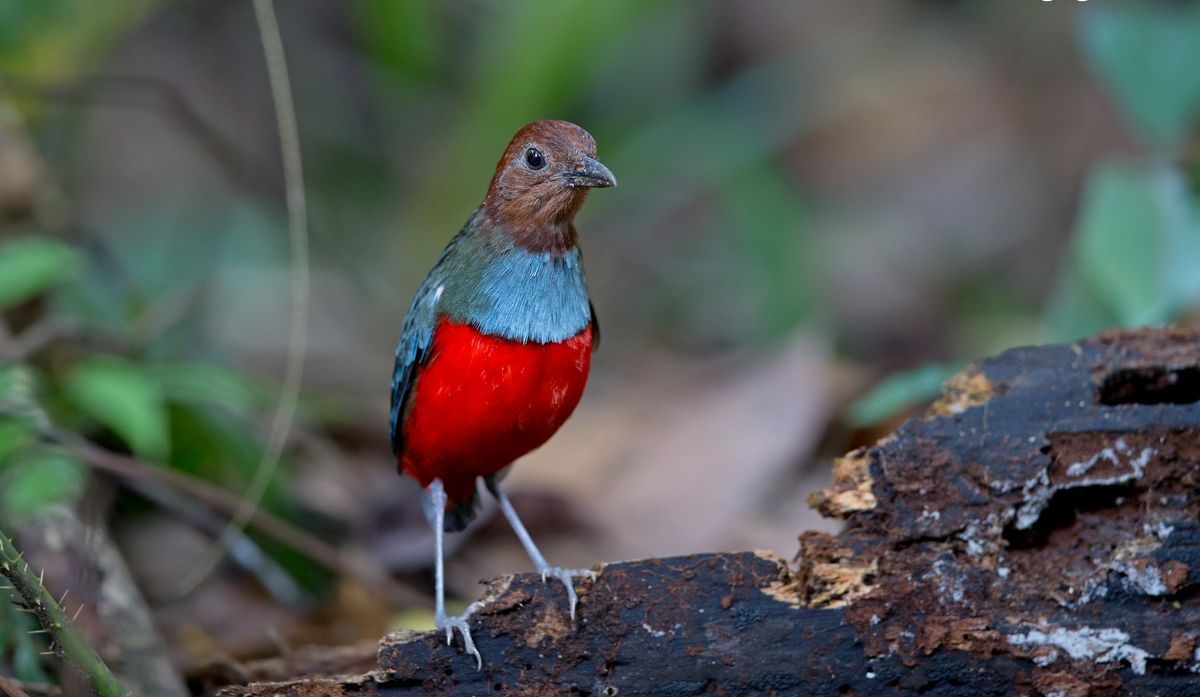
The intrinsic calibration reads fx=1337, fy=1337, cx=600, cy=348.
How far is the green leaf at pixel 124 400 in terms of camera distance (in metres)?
4.96

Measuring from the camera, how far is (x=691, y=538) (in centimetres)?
607

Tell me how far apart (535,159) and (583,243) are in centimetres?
721

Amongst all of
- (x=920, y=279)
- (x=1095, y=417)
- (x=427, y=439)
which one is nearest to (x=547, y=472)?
(x=427, y=439)

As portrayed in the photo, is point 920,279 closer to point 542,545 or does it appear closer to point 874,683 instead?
point 542,545

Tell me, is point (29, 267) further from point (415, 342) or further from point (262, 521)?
point (415, 342)

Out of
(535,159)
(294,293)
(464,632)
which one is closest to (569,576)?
(464,632)

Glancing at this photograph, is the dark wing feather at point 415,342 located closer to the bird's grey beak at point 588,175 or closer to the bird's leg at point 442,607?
the bird's leg at point 442,607

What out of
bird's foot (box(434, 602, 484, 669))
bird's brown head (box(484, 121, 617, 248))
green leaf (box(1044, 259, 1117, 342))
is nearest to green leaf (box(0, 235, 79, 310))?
bird's brown head (box(484, 121, 617, 248))

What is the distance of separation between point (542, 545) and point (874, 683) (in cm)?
278

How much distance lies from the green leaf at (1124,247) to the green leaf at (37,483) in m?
4.21

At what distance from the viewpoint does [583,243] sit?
37.7 ft

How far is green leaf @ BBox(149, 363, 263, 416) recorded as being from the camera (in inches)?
214

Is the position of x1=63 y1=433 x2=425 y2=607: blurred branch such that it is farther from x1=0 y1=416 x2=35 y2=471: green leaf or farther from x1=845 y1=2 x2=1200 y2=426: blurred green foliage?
x1=845 y1=2 x2=1200 y2=426: blurred green foliage

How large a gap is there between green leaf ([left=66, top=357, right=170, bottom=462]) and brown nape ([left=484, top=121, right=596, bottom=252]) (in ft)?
5.41
